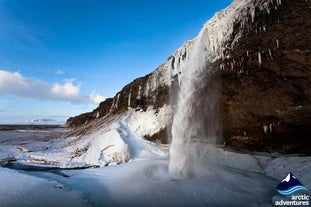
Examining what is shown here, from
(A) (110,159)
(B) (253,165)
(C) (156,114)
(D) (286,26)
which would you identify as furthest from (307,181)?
(C) (156,114)

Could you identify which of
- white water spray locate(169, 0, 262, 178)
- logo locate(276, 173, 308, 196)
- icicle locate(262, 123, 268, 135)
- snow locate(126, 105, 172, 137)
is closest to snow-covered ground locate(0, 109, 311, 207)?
logo locate(276, 173, 308, 196)

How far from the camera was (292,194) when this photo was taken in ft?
18.2

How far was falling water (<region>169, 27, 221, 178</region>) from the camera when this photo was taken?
31.9ft

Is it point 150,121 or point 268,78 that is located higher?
point 268,78

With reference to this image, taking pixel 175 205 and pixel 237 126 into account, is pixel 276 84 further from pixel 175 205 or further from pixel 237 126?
pixel 175 205

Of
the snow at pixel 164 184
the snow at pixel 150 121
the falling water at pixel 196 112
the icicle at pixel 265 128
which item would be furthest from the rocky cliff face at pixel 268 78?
the snow at pixel 150 121

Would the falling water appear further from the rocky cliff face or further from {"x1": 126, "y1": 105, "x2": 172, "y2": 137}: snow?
{"x1": 126, "y1": 105, "x2": 172, "y2": 137}: snow

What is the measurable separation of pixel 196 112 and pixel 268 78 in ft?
11.9

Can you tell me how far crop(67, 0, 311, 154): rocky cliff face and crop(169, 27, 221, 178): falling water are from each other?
334mm

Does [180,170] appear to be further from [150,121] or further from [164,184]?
[150,121]

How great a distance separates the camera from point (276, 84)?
7.77m

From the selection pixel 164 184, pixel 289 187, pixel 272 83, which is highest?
pixel 272 83

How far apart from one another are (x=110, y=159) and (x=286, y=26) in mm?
9623

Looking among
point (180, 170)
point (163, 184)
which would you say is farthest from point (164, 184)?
point (180, 170)
